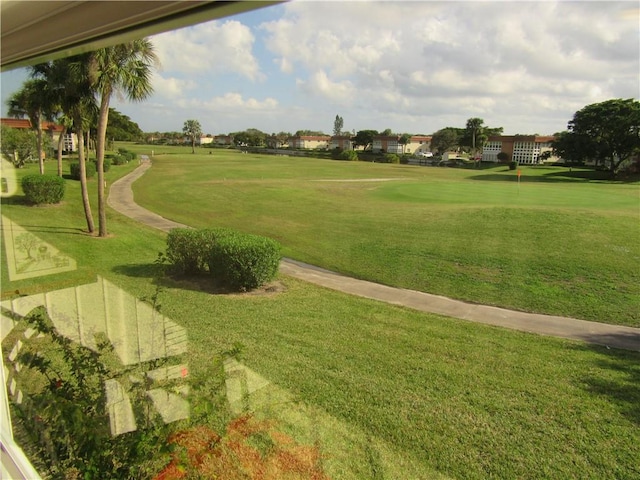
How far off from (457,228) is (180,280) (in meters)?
4.87

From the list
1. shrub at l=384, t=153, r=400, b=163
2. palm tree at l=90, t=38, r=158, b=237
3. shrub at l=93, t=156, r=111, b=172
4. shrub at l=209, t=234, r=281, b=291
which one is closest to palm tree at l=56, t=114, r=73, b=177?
palm tree at l=90, t=38, r=158, b=237

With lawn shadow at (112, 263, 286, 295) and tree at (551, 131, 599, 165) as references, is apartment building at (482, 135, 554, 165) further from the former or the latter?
lawn shadow at (112, 263, 286, 295)

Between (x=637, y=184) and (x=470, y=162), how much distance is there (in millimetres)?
2518

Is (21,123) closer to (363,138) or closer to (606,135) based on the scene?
(363,138)

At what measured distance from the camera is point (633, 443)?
172 centimetres

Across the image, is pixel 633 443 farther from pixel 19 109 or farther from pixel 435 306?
pixel 19 109

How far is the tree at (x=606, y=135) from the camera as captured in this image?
2586mm

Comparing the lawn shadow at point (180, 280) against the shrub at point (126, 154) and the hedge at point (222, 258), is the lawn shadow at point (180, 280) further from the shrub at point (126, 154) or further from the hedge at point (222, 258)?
the shrub at point (126, 154)

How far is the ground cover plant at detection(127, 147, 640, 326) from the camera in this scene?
4.39 meters

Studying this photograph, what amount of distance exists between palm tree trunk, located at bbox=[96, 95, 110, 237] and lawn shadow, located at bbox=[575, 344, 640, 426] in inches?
132

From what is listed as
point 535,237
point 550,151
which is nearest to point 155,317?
point 550,151

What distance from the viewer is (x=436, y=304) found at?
170 inches

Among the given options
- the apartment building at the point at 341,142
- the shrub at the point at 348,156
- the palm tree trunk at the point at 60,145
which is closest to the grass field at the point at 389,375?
the palm tree trunk at the point at 60,145

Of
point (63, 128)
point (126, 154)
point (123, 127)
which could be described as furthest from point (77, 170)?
point (123, 127)
